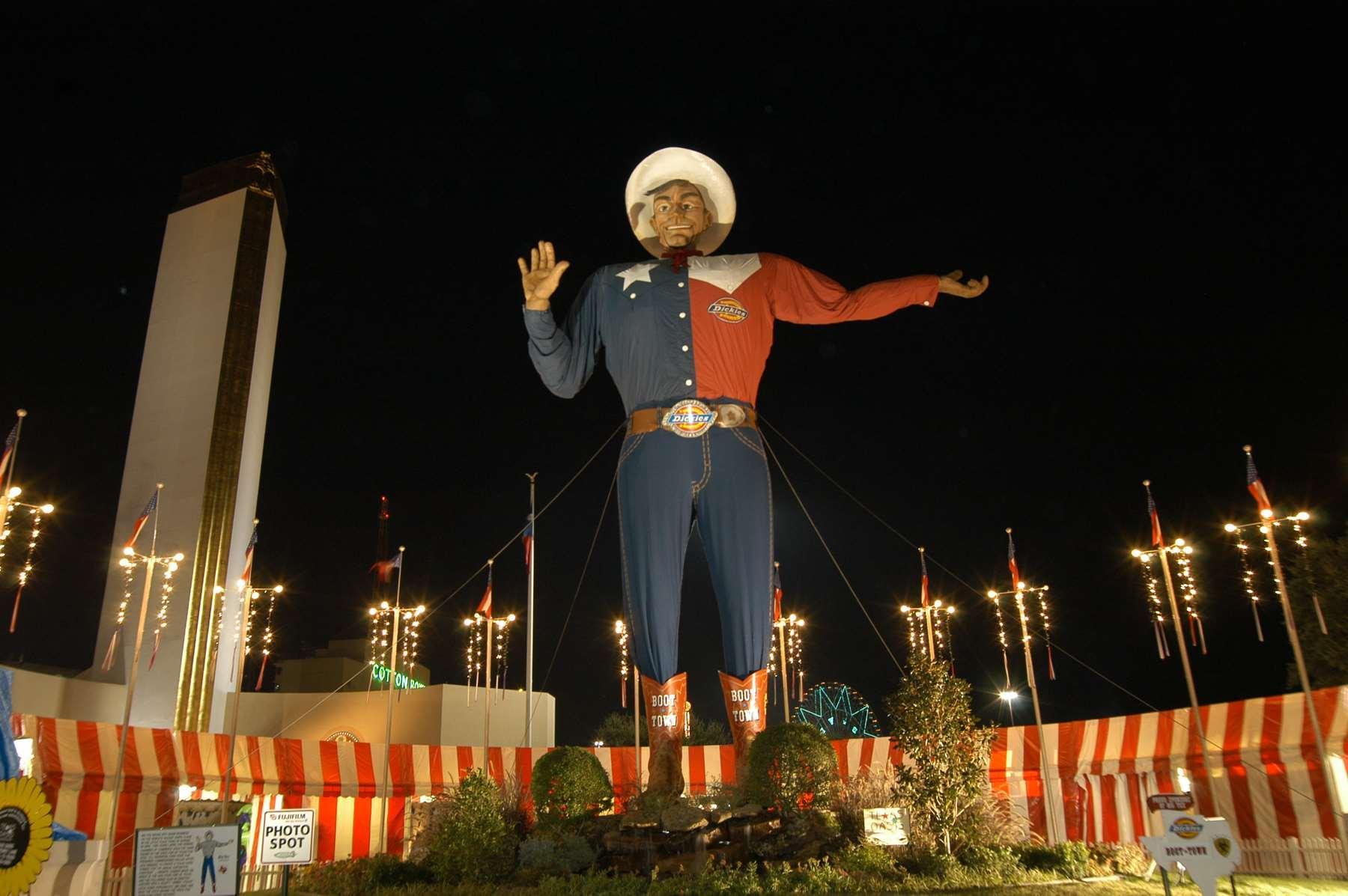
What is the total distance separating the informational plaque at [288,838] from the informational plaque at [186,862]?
309 cm

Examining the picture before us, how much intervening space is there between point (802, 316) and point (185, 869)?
816cm

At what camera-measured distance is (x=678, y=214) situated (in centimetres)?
1169

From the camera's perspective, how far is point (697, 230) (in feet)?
39.0

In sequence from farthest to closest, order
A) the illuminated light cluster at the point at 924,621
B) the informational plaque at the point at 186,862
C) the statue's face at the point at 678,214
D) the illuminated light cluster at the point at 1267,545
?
the illuminated light cluster at the point at 924,621, the illuminated light cluster at the point at 1267,545, the statue's face at the point at 678,214, the informational plaque at the point at 186,862

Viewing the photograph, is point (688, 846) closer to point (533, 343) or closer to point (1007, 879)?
point (1007, 879)

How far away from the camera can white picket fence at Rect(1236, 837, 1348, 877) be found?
1227 centimetres

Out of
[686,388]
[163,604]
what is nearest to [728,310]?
[686,388]

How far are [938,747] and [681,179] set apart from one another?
6940 mm

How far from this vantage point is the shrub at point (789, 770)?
9.85 m

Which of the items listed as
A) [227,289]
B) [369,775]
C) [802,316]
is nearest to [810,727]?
[802,316]

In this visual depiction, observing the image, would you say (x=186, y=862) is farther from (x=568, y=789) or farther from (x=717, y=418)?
(x=717, y=418)

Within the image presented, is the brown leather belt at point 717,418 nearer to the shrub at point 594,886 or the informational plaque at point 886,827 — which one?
the informational plaque at point 886,827

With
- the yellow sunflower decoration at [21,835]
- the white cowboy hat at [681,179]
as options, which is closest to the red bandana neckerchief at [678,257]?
the white cowboy hat at [681,179]

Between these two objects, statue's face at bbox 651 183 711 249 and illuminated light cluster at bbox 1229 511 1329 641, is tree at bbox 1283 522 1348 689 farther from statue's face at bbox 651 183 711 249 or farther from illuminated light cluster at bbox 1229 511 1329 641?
statue's face at bbox 651 183 711 249
